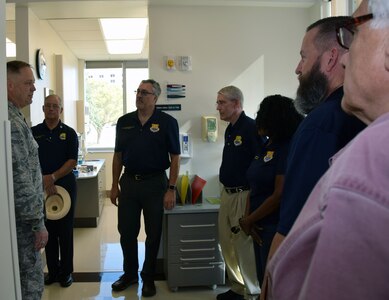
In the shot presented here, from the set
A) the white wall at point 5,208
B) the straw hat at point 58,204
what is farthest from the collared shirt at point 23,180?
the straw hat at point 58,204

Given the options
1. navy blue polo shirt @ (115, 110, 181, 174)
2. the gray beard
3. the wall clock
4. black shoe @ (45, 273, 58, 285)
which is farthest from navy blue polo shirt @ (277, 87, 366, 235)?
the wall clock

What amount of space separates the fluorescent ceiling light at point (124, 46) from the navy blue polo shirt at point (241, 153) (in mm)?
3748

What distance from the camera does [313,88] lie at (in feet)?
4.55

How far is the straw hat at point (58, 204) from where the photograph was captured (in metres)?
3.03

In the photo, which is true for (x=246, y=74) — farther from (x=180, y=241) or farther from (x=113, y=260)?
(x=113, y=260)

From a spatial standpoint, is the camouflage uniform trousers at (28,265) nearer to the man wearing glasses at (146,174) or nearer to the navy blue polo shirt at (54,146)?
the man wearing glasses at (146,174)

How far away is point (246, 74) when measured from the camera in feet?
11.7

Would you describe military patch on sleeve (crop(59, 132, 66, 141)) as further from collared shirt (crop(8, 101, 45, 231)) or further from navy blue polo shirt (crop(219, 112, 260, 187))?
navy blue polo shirt (crop(219, 112, 260, 187))

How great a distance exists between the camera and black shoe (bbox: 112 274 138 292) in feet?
9.96

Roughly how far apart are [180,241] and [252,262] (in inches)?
25.2

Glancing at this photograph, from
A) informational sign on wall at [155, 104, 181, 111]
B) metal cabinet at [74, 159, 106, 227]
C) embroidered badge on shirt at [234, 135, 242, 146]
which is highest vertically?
informational sign on wall at [155, 104, 181, 111]

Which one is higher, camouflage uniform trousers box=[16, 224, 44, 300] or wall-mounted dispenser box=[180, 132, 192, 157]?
wall-mounted dispenser box=[180, 132, 192, 157]

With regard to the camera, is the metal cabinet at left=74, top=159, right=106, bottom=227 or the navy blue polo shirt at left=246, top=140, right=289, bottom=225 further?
the metal cabinet at left=74, top=159, right=106, bottom=227

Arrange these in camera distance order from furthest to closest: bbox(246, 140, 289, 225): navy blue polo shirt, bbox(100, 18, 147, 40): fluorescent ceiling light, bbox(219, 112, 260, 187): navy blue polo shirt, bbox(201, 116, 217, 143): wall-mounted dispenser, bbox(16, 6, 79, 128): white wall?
bbox(100, 18, 147, 40): fluorescent ceiling light → bbox(16, 6, 79, 128): white wall → bbox(201, 116, 217, 143): wall-mounted dispenser → bbox(219, 112, 260, 187): navy blue polo shirt → bbox(246, 140, 289, 225): navy blue polo shirt
